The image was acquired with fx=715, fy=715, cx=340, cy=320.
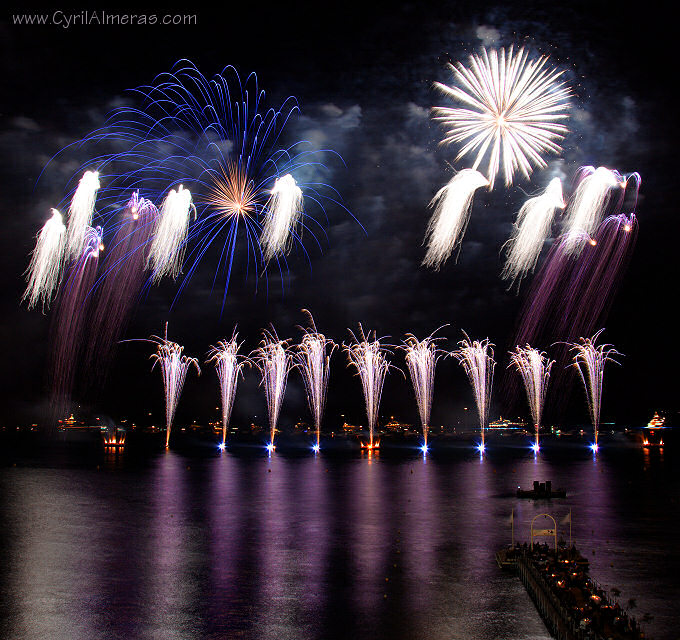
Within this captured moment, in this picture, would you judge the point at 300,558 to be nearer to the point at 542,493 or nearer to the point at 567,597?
the point at 567,597

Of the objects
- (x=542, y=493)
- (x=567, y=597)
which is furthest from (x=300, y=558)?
(x=542, y=493)

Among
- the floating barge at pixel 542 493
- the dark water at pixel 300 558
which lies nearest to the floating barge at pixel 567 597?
the dark water at pixel 300 558

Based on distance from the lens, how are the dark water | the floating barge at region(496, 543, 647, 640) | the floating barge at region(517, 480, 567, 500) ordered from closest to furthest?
the floating barge at region(496, 543, 647, 640), the dark water, the floating barge at region(517, 480, 567, 500)

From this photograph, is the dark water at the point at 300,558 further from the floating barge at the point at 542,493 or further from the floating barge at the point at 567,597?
the floating barge at the point at 542,493

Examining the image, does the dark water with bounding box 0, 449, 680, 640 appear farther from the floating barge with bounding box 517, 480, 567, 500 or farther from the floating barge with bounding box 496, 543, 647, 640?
the floating barge with bounding box 517, 480, 567, 500

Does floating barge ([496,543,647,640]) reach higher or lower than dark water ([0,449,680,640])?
higher

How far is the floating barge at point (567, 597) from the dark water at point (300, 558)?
27.1 inches

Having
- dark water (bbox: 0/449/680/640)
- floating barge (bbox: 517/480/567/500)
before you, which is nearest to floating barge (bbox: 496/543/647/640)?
dark water (bbox: 0/449/680/640)

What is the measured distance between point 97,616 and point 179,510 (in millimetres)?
22313

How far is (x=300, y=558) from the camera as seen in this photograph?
3095cm

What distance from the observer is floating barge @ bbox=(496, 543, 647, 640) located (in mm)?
19359

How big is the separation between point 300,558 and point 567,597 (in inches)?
502

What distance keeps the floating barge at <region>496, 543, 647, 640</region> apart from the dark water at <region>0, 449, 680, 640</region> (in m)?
0.69

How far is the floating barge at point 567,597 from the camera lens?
63.5ft
